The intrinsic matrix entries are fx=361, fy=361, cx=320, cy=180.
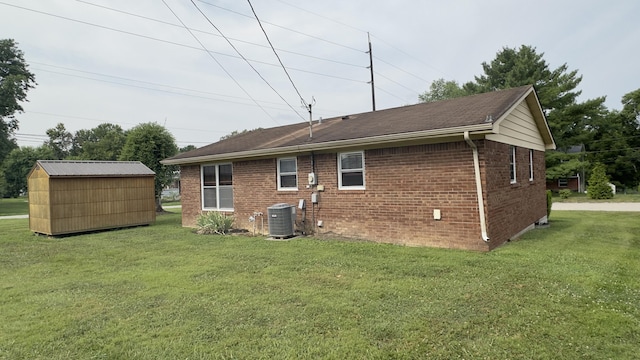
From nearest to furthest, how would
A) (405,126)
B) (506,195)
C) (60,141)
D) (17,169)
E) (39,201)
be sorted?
(506,195) < (405,126) < (39,201) < (17,169) < (60,141)

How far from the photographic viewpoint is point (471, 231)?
7.53 metres

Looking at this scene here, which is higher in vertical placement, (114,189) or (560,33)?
(560,33)

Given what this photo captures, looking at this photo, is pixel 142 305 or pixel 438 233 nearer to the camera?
pixel 142 305

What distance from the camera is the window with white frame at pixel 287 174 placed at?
35.3 ft

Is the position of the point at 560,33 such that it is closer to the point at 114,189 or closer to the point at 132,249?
the point at 132,249

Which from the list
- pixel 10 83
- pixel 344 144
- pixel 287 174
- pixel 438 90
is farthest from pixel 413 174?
pixel 438 90

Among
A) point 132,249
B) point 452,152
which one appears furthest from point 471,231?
point 132,249

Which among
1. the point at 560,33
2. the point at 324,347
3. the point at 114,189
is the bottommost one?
the point at 324,347

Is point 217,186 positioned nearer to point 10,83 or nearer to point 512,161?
point 512,161

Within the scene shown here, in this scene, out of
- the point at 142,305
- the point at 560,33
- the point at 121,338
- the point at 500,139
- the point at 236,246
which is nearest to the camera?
the point at 121,338

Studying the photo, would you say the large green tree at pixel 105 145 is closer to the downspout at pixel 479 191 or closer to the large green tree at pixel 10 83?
the large green tree at pixel 10 83

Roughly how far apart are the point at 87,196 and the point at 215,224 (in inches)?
226

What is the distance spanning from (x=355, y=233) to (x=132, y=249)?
5.74 m

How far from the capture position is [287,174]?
11.0m
